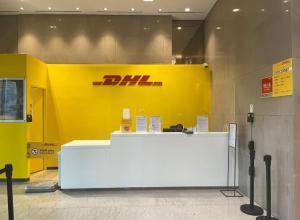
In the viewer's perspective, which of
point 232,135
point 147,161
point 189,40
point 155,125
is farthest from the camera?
point 189,40

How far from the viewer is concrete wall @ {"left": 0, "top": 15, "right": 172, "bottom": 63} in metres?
8.20

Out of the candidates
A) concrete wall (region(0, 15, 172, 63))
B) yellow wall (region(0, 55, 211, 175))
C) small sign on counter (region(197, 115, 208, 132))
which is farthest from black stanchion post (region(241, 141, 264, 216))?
concrete wall (region(0, 15, 172, 63))

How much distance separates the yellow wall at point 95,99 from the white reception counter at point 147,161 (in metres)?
2.31

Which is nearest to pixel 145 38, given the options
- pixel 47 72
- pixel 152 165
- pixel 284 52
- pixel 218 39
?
pixel 218 39

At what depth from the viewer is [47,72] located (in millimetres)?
7617

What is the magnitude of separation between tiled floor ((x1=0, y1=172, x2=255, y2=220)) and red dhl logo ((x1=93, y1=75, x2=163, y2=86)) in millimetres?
3200

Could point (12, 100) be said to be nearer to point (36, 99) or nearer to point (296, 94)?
point (36, 99)

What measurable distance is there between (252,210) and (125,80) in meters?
4.63

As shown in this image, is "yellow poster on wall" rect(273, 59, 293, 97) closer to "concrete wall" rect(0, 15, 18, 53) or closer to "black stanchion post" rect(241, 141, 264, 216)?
"black stanchion post" rect(241, 141, 264, 216)

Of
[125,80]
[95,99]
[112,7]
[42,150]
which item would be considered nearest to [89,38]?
[112,7]

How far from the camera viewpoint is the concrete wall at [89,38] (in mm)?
8195

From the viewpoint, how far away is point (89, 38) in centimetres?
824

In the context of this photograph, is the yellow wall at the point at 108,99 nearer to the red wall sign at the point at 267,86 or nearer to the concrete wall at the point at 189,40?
the concrete wall at the point at 189,40

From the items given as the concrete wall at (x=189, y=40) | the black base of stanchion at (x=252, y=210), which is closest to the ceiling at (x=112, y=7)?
the concrete wall at (x=189, y=40)
